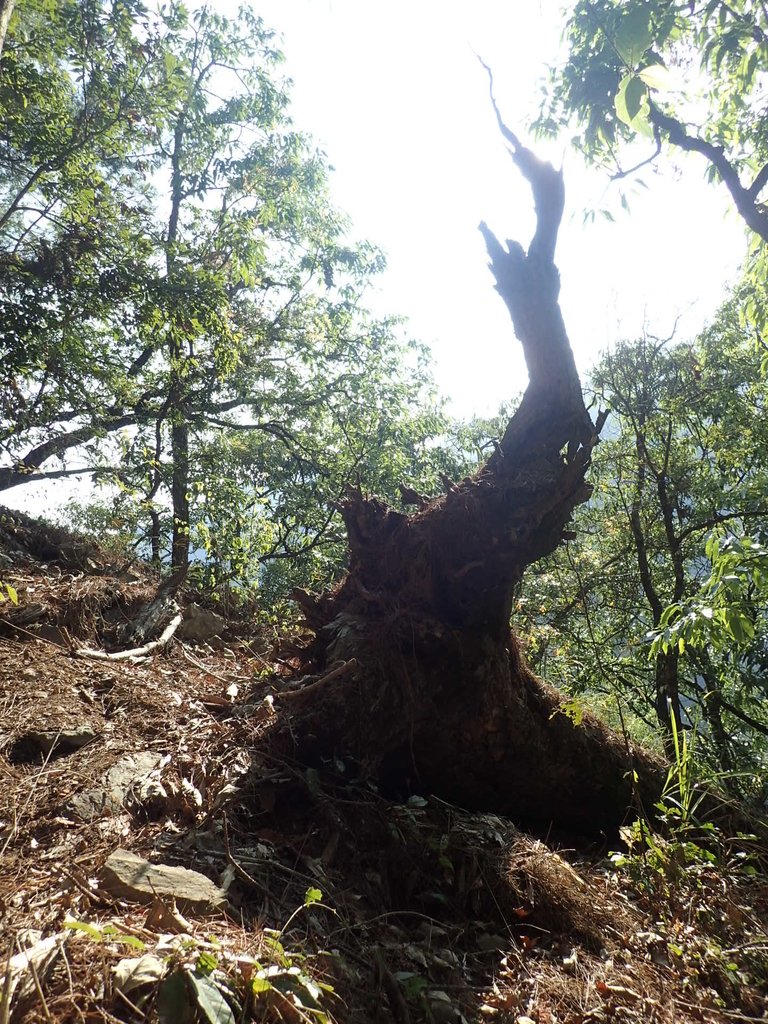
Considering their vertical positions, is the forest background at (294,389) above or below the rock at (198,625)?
above

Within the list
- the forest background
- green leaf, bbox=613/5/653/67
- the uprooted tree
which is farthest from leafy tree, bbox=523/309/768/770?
green leaf, bbox=613/5/653/67

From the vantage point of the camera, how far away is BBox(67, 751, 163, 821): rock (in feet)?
7.88

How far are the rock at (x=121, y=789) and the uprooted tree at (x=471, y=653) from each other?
839 millimetres

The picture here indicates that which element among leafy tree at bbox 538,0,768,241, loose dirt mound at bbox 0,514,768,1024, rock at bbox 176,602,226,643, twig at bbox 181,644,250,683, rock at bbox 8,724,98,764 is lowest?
loose dirt mound at bbox 0,514,768,1024

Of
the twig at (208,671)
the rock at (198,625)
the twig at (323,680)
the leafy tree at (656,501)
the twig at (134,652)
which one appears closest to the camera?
the twig at (323,680)

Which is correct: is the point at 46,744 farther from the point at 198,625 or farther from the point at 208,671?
the point at 198,625

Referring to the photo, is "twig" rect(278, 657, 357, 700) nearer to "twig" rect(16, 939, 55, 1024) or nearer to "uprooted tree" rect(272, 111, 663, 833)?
"uprooted tree" rect(272, 111, 663, 833)

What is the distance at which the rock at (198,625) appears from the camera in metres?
5.59

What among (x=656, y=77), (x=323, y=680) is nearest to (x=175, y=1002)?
(x=323, y=680)

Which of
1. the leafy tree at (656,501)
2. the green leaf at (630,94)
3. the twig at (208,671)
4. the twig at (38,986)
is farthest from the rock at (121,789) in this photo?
the leafy tree at (656,501)

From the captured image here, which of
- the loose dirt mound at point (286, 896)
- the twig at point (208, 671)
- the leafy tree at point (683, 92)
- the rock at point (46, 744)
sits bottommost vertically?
the loose dirt mound at point (286, 896)

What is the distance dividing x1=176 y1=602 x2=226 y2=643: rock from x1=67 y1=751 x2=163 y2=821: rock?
2.72m

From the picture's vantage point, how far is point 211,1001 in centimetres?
136

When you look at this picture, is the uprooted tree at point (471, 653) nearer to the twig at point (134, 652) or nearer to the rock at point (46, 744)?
the rock at point (46, 744)
